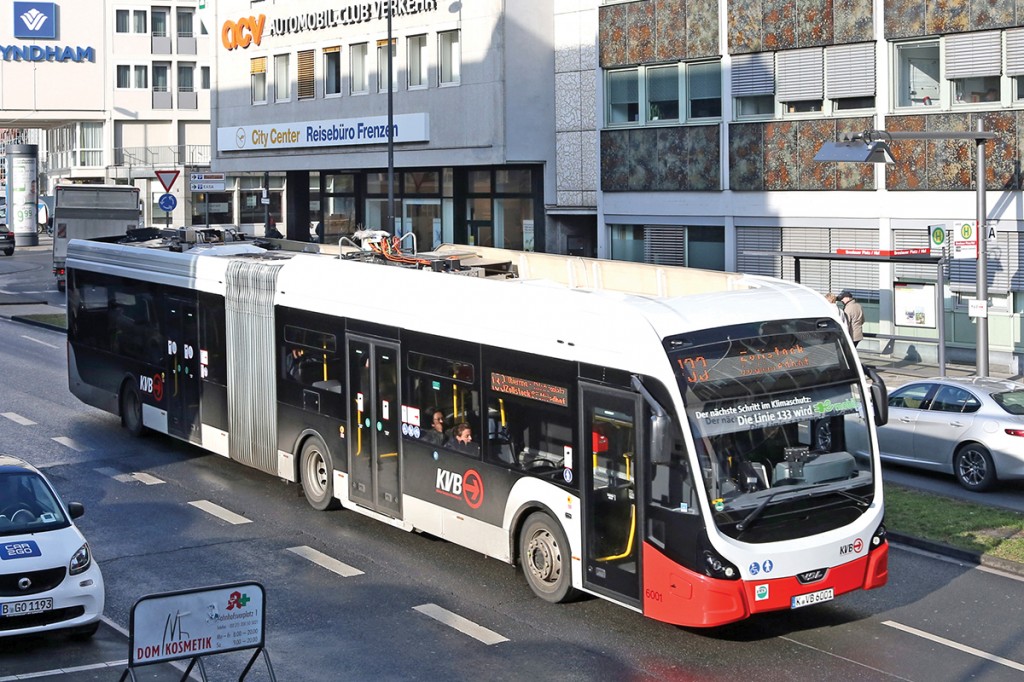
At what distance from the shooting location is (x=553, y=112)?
122 feet

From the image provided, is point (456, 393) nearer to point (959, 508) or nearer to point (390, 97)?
Answer: point (959, 508)

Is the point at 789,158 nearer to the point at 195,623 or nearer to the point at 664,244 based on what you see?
the point at 664,244

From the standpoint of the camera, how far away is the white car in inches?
443

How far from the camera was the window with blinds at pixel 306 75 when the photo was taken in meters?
44.1

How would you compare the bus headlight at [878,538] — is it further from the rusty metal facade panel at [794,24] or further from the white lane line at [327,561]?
the rusty metal facade panel at [794,24]

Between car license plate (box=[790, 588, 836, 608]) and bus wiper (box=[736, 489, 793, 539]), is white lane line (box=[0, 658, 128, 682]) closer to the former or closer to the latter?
bus wiper (box=[736, 489, 793, 539])

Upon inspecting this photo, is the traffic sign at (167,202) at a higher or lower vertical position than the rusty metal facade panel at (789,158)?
lower

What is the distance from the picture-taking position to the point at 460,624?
40.1 feet

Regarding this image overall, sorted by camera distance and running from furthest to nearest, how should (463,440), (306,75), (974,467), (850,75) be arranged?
1. (306,75)
2. (850,75)
3. (974,467)
4. (463,440)

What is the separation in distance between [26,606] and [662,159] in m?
24.1

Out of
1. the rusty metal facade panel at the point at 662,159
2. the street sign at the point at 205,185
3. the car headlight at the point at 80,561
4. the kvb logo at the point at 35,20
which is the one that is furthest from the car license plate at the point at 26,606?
the kvb logo at the point at 35,20

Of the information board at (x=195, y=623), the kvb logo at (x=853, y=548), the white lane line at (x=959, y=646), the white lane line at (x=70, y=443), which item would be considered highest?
the information board at (x=195, y=623)

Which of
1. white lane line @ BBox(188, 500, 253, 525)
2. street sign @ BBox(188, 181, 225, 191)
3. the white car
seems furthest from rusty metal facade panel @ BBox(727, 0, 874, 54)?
the white car

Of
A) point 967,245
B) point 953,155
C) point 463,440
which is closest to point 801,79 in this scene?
point 953,155
